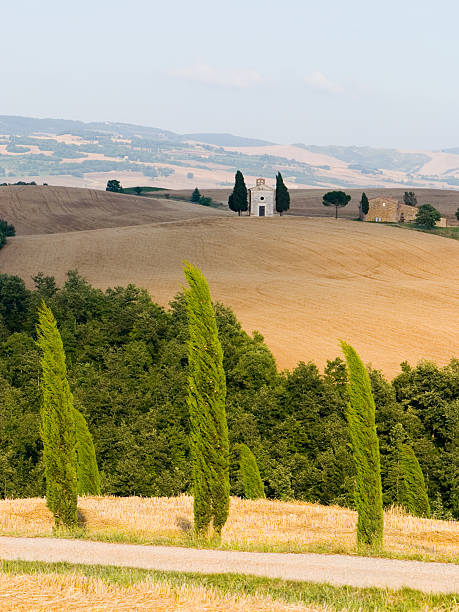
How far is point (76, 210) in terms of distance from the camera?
151250 millimetres

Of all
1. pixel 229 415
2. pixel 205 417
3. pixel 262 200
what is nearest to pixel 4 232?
pixel 262 200

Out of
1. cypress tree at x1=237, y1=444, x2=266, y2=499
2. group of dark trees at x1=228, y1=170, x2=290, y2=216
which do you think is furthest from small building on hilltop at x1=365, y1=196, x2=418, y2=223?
cypress tree at x1=237, y1=444, x2=266, y2=499

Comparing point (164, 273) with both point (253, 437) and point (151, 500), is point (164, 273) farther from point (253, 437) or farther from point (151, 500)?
point (151, 500)

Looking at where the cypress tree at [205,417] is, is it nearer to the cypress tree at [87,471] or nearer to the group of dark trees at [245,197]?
the cypress tree at [87,471]

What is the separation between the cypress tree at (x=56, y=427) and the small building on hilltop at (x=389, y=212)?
116m

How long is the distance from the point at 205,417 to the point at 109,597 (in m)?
8.65

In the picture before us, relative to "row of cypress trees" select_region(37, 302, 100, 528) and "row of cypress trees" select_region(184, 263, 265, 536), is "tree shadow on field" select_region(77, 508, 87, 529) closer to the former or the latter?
"row of cypress trees" select_region(37, 302, 100, 528)

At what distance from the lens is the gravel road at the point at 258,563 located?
18219 millimetres

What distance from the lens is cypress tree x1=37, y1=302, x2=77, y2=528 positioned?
24188 millimetres

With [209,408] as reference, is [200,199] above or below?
above

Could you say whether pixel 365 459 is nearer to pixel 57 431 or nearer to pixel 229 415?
pixel 57 431

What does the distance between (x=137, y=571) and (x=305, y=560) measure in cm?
459

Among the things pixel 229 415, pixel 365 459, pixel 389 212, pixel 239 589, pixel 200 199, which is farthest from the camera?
pixel 200 199

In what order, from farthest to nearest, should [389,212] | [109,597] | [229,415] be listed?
[389,212] < [229,415] < [109,597]
